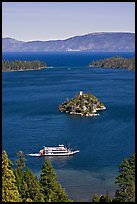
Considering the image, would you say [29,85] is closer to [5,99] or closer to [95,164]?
[5,99]

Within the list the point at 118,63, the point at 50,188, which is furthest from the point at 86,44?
the point at 50,188

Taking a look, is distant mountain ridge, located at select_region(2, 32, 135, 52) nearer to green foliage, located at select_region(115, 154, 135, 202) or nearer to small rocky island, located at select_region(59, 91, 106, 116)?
small rocky island, located at select_region(59, 91, 106, 116)

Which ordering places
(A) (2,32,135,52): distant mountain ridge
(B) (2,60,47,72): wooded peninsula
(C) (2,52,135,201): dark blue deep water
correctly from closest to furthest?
(C) (2,52,135,201): dark blue deep water
(B) (2,60,47,72): wooded peninsula
(A) (2,32,135,52): distant mountain ridge

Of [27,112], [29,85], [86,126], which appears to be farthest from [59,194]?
[29,85]

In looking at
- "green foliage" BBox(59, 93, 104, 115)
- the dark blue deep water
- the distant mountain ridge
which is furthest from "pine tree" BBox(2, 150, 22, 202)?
the distant mountain ridge

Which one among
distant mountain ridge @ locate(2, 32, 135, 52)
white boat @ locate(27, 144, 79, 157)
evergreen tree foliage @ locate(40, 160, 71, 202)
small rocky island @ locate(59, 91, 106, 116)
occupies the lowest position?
white boat @ locate(27, 144, 79, 157)

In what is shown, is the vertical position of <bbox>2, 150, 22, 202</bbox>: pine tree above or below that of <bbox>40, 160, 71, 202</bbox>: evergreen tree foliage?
above

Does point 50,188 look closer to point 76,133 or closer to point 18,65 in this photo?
point 76,133
